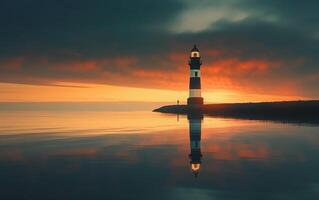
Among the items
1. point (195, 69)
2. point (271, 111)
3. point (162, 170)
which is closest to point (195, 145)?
point (162, 170)

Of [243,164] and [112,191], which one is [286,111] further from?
[112,191]

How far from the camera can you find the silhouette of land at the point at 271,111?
161 feet

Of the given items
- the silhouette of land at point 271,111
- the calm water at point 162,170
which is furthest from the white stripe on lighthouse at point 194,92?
the calm water at point 162,170

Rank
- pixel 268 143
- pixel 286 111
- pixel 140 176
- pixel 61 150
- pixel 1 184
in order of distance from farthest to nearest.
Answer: pixel 286 111 → pixel 268 143 → pixel 61 150 → pixel 140 176 → pixel 1 184

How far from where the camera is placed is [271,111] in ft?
184

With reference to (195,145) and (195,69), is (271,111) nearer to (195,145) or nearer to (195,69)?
(195,69)

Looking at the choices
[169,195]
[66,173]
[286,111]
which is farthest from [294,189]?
[286,111]

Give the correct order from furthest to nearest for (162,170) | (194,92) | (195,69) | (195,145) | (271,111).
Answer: (194,92) → (195,69) → (271,111) → (195,145) → (162,170)

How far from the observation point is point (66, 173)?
15.5 meters

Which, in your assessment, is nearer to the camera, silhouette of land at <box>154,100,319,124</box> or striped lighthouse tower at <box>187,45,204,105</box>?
silhouette of land at <box>154,100,319,124</box>

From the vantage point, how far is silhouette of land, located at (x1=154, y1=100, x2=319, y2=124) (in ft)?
161

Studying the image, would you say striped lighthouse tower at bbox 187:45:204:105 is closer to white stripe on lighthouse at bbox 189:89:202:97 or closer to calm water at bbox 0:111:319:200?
white stripe on lighthouse at bbox 189:89:202:97

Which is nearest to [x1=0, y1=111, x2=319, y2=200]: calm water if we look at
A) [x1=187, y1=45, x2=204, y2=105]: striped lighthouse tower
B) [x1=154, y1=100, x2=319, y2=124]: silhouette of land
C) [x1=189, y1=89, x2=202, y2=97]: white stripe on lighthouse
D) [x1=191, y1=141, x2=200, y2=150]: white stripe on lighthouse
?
[x1=191, y1=141, x2=200, y2=150]: white stripe on lighthouse

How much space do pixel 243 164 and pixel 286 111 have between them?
128ft
